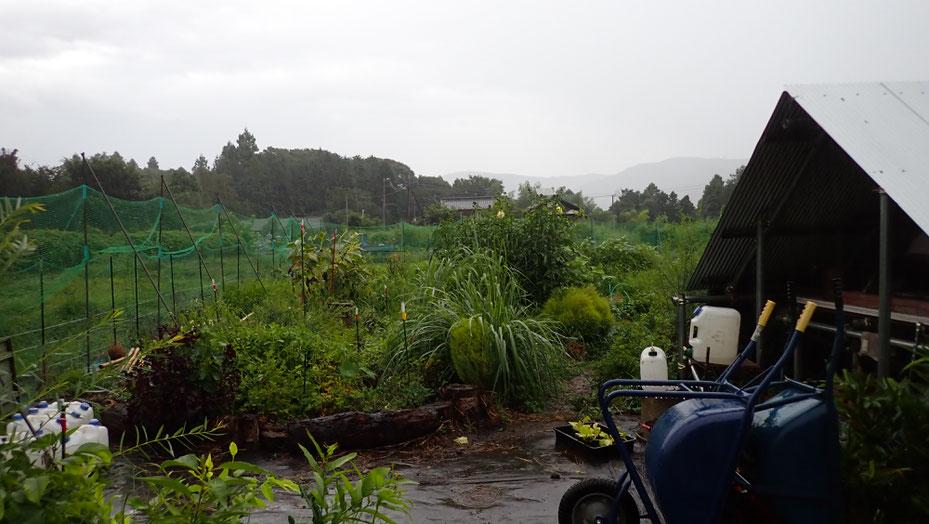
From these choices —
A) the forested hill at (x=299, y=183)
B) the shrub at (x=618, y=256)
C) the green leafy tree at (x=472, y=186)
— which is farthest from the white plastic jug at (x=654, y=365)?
the green leafy tree at (x=472, y=186)

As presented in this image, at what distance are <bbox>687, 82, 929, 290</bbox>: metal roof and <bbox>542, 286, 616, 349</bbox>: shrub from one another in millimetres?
2925

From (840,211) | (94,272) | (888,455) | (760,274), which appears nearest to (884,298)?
(888,455)

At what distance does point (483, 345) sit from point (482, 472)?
146 cm

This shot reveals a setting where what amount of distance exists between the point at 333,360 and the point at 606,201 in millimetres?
34376

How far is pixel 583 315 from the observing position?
775 cm

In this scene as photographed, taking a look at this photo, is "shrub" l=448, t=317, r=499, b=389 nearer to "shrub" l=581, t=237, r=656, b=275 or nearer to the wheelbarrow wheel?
the wheelbarrow wheel

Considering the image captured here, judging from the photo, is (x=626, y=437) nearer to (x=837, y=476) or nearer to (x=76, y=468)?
(x=837, y=476)

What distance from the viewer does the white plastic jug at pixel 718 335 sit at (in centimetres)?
430

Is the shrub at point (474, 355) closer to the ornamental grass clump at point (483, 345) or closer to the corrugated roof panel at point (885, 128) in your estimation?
the ornamental grass clump at point (483, 345)

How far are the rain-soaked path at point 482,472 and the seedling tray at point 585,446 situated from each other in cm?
7

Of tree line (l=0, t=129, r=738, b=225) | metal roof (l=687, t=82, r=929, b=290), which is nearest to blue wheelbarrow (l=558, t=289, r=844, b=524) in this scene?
metal roof (l=687, t=82, r=929, b=290)

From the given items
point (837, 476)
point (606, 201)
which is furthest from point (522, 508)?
point (606, 201)

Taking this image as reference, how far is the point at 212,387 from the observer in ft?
15.9

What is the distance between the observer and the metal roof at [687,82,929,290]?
2.71 meters
